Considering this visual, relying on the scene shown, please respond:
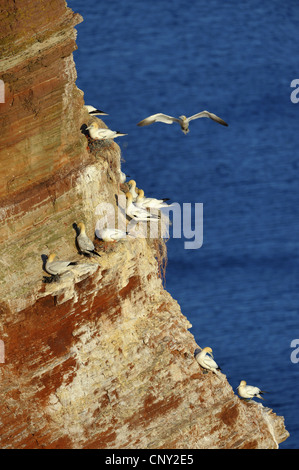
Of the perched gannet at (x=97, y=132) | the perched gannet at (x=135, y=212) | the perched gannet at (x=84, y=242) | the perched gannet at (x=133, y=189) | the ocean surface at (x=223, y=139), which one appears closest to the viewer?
the perched gannet at (x=84, y=242)

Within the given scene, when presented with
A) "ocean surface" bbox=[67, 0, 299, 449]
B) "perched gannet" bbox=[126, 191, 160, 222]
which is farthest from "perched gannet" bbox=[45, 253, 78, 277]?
"ocean surface" bbox=[67, 0, 299, 449]

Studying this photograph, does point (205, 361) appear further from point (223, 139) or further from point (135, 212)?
point (223, 139)

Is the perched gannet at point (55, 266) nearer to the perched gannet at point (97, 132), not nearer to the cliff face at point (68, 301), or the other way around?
the cliff face at point (68, 301)

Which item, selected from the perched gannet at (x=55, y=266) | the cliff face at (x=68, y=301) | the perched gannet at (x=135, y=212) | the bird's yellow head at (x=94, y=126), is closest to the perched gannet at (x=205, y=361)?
the cliff face at (x=68, y=301)

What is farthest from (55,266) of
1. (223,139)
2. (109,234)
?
(223,139)

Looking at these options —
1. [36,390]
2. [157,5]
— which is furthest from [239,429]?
[157,5]

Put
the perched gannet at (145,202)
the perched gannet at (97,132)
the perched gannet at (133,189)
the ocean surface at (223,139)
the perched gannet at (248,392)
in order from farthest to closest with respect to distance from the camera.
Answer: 1. the ocean surface at (223,139)
2. the perched gannet at (248,392)
3. the perched gannet at (133,189)
4. the perched gannet at (145,202)
5. the perched gannet at (97,132)
